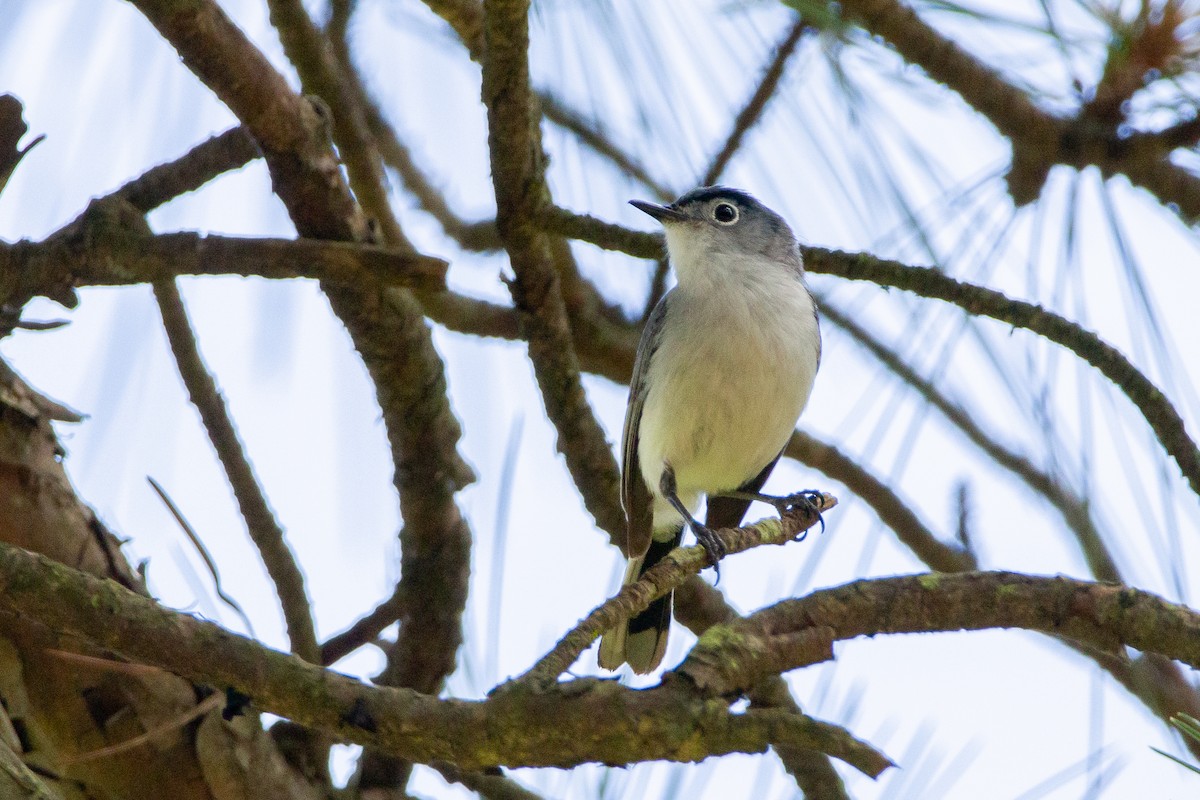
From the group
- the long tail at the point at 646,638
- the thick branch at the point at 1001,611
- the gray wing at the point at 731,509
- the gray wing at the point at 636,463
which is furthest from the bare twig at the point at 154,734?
the gray wing at the point at 731,509

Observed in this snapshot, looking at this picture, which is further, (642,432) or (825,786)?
(642,432)

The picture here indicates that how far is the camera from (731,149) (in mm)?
3035

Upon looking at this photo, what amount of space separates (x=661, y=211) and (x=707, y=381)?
56cm

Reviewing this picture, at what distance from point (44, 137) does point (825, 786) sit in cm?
205

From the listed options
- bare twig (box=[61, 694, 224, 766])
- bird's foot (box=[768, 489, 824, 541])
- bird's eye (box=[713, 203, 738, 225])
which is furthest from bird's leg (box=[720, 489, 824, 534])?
bare twig (box=[61, 694, 224, 766])

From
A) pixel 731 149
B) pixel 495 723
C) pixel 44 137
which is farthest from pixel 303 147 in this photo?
pixel 495 723

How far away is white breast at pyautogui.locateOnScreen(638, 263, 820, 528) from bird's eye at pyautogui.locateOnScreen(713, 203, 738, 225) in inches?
11.2

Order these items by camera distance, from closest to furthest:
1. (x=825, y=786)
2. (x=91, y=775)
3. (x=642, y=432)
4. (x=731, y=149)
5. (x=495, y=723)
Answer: (x=495, y=723)
(x=91, y=775)
(x=825, y=786)
(x=731, y=149)
(x=642, y=432)

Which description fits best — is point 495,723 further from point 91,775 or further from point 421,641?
point 421,641

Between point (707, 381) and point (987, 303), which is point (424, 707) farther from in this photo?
point (707, 381)

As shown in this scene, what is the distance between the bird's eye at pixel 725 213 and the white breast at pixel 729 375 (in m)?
0.28

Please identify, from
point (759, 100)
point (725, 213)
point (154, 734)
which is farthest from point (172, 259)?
point (725, 213)

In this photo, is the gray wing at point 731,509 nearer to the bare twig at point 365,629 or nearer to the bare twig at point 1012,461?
the bare twig at point 1012,461

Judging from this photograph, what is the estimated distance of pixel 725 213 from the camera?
409 centimetres
